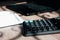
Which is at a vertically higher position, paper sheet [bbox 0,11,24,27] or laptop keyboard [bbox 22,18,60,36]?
laptop keyboard [bbox 22,18,60,36]

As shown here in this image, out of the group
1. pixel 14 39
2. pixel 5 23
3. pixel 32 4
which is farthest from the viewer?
pixel 32 4

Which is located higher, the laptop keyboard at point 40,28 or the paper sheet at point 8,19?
the laptop keyboard at point 40,28

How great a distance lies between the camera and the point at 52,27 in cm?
67

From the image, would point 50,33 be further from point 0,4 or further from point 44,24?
point 0,4

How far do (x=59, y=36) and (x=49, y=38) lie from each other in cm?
6

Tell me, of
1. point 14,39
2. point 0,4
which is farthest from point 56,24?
point 0,4

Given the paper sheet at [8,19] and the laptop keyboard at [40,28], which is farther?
the paper sheet at [8,19]

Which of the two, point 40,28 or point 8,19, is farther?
point 8,19

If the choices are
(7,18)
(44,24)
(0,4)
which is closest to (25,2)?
(0,4)

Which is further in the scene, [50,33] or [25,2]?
[25,2]

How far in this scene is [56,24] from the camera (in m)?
0.69

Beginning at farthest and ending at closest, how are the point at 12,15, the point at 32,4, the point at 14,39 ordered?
the point at 32,4 → the point at 12,15 → the point at 14,39

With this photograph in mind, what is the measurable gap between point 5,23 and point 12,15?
6.2 inches

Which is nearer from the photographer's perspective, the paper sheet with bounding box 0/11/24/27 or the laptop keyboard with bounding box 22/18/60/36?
the laptop keyboard with bounding box 22/18/60/36
